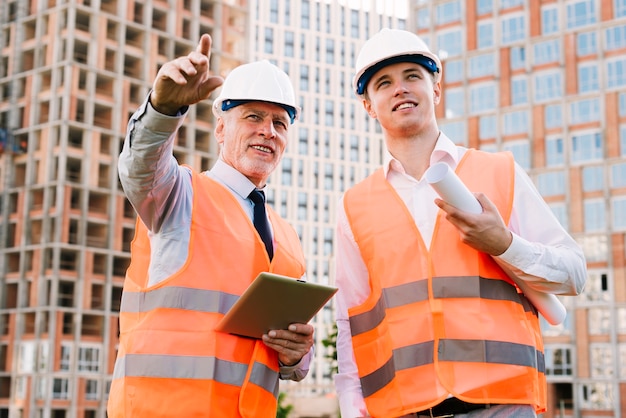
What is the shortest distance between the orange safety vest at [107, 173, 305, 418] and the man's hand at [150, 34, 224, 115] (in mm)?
829

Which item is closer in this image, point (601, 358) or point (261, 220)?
point (261, 220)

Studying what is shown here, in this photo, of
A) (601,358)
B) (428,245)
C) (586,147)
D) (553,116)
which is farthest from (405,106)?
(553,116)

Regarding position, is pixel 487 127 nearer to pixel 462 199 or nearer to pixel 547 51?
pixel 547 51

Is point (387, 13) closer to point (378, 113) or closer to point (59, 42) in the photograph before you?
point (59, 42)

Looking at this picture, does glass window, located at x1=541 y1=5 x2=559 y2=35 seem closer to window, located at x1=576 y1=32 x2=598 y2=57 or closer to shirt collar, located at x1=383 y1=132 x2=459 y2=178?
window, located at x1=576 y1=32 x2=598 y2=57

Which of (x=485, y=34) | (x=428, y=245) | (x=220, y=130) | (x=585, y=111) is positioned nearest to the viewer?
(x=428, y=245)

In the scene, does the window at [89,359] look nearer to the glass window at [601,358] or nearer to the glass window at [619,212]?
the glass window at [601,358]

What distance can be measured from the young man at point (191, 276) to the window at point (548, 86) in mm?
56853

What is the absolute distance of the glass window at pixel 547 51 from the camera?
59.3m

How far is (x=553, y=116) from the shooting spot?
5856 centimetres

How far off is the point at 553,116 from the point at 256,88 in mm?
56494

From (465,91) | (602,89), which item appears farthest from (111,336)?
(602,89)

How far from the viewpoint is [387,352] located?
Answer: 14.0 ft

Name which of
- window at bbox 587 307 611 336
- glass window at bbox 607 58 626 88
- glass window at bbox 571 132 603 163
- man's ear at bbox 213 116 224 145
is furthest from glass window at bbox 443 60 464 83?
man's ear at bbox 213 116 224 145
